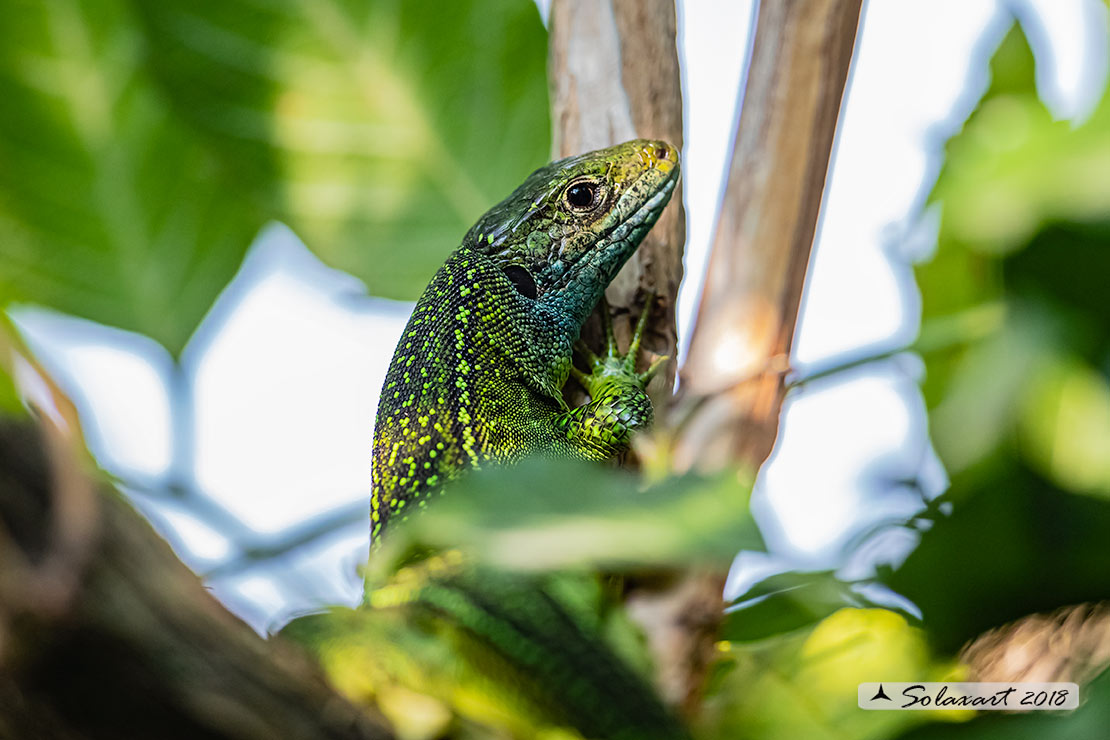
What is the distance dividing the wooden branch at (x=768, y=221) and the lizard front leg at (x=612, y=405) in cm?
28

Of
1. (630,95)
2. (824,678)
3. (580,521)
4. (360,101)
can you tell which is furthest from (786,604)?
(360,101)

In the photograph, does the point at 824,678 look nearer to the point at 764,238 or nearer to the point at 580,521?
the point at 580,521

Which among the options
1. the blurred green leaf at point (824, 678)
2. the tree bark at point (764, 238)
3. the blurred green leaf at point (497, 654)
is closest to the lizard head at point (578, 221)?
the tree bark at point (764, 238)

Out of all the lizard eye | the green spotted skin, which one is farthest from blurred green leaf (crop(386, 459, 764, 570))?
the lizard eye

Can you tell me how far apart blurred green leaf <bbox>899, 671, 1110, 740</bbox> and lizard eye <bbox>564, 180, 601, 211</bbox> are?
1.79 m

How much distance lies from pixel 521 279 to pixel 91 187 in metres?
1.08

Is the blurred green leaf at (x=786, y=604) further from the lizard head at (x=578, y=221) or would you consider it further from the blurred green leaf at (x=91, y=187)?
the blurred green leaf at (x=91, y=187)

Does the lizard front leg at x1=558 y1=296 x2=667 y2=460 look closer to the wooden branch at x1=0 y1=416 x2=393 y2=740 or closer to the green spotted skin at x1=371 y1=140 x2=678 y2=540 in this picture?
the green spotted skin at x1=371 y1=140 x2=678 y2=540

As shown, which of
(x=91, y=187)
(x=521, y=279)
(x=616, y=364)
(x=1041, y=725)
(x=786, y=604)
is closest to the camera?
(x=1041, y=725)

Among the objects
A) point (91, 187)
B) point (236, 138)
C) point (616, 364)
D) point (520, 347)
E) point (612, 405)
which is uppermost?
point (236, 138)

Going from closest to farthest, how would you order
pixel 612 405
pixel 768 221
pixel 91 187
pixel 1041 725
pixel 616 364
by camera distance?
1. pixel 1041 725
2. pixel 768 221
3. pixel 91 187
4. pixel 612 405
5. pixel 616 364

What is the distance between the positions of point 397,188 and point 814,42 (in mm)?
1026

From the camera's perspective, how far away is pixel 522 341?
229 centimetres

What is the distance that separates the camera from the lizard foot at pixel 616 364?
209 centimetres
